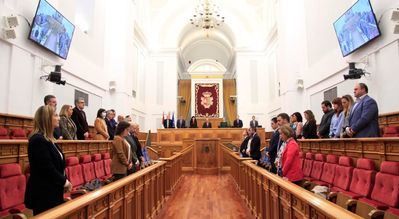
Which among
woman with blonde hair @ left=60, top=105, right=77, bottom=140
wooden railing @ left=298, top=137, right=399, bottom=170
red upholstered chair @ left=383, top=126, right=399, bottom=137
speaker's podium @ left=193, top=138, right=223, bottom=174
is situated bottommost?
speaker's podium @ left=193, top=138, right=223, bottom=174

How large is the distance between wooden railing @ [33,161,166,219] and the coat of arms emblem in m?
15.2

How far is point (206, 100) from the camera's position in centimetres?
1983

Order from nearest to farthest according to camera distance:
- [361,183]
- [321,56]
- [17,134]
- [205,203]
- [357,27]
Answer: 1. [361,183]
2. [17,134]
3. [205,203]
4. [357,27]
5. [321,56]

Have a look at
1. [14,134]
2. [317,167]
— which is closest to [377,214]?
[317,167]

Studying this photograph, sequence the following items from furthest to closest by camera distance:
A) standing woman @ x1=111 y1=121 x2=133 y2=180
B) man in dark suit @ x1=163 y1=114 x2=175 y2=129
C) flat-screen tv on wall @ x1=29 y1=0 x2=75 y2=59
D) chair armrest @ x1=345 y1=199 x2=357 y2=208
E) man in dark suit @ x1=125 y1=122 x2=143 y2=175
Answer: man in dark suit @ x1=163 y1=114 x2=175 y2=129 → flat-screen tv on wall @ x1=29 y1=0 x2=75 y2=59 → man in dark suit @ x1=125 y1=122 x2=143 y2=175 → standing woman @ x1=111 y1=121 x2=133 y2=180 → chair armrest @ x1=345 y1=199 x2=357 y2=208

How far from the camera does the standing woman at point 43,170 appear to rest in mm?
1988

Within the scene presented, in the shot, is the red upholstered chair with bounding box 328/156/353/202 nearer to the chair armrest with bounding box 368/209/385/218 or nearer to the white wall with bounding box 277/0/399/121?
the chair armrest with bounding box 368/209/385/218

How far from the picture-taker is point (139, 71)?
14664mm

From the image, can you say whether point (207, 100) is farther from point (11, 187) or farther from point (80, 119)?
point (11, 187)

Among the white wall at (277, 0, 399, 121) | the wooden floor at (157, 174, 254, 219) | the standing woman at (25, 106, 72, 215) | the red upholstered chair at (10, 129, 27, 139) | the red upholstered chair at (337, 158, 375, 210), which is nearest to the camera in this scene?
the standing woman at (25, 106, 72, 215)

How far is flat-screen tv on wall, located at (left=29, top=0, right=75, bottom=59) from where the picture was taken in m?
5.96

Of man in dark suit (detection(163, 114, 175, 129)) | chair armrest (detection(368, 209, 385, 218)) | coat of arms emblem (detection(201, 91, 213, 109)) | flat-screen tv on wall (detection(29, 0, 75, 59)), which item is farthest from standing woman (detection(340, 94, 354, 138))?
coat of arms emblem (detection(201, 91, 213, 109))

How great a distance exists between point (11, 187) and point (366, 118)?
3741mm

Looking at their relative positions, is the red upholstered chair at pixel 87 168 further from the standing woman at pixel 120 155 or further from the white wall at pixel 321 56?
the white wall at pixel 321 56
